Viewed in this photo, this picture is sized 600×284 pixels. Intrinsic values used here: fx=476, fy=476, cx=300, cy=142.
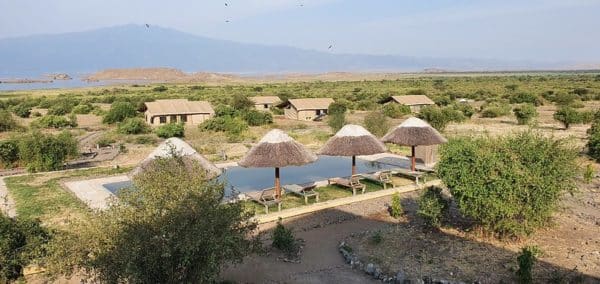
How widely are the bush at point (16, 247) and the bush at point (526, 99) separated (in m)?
49.6

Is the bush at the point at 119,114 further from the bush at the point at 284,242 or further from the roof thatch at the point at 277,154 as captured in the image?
the bush at the point at 284,242

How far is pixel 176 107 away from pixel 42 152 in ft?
61.5

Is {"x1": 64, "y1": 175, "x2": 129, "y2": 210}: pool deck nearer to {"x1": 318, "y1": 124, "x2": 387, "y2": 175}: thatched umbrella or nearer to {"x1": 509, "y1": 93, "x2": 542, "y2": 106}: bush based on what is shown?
{"x1": 318, "y1": 124, "x2": 387, "y2": 175}: thatched umbrella

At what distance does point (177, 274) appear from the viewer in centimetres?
644

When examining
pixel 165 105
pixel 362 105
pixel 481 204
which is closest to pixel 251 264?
pixel 481 204

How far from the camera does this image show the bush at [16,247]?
343 inches

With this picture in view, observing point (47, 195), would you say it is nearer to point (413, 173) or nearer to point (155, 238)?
point (155, 238)

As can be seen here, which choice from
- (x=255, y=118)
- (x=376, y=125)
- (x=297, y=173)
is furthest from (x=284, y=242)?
(x=255, y=118)

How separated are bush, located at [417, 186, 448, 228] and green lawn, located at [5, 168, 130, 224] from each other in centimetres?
751

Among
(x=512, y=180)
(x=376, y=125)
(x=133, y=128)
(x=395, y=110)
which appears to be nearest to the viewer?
(x=512, y=180)

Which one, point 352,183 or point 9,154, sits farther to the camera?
point 9,154

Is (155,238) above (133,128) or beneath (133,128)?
above

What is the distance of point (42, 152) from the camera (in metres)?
19.2

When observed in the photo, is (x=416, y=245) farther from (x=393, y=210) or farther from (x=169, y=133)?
(x=169, y=133)
